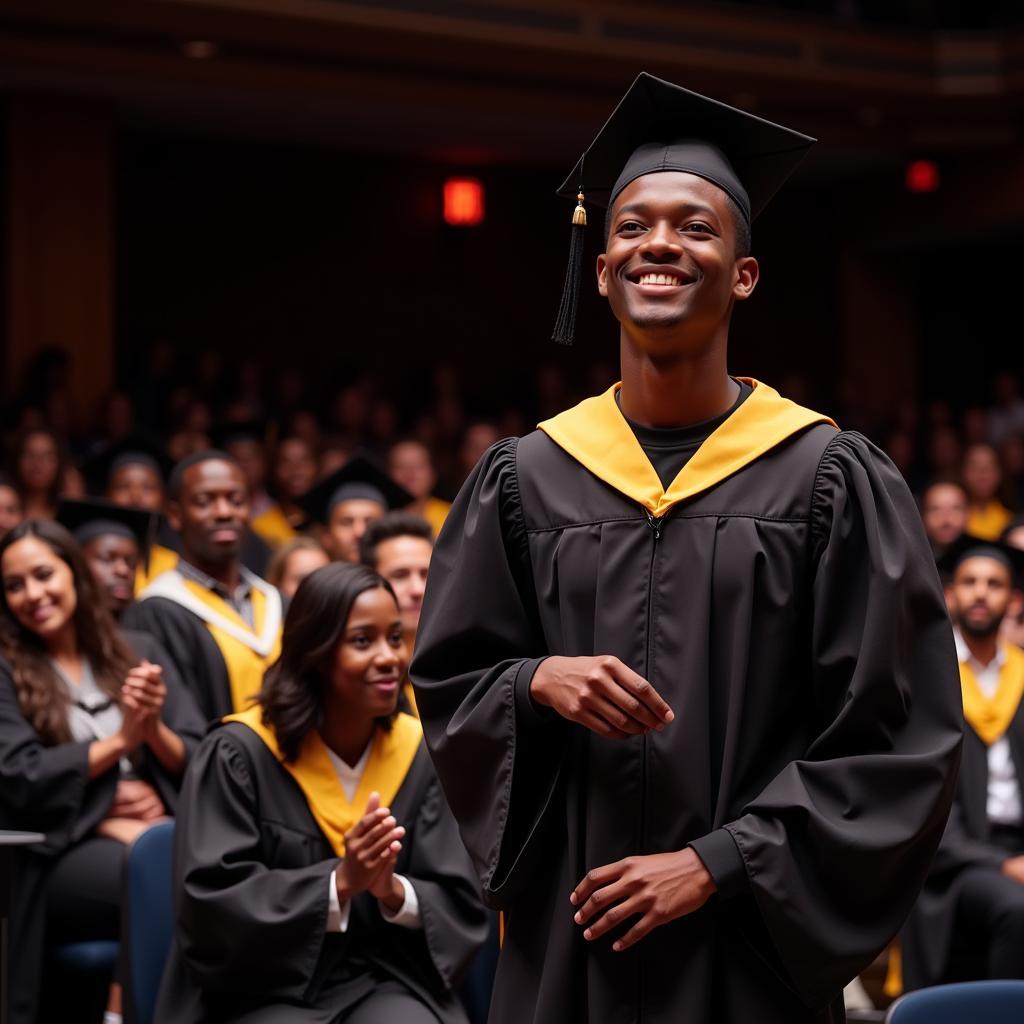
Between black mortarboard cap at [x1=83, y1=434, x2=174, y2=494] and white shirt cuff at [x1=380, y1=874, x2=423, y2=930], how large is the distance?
369 cm

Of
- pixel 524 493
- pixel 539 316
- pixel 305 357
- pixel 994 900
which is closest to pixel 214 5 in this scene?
pixel 305 357

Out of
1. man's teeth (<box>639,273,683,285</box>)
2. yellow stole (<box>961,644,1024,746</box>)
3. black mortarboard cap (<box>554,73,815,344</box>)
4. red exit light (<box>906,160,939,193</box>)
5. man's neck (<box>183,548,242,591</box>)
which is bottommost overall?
yellow stole (<box>961,644,1024,746</box>)

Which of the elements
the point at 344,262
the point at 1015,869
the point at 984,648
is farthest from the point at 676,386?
the point at 344,262

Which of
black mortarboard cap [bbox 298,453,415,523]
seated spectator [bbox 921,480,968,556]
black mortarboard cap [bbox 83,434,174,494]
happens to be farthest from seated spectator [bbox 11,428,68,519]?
seated spectator [bbox 921,480,968,556]

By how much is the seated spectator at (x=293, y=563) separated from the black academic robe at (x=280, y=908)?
1779 millimetres

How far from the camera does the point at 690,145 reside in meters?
2.27

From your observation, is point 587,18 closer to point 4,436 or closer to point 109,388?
point 109,388

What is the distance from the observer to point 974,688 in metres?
5.32

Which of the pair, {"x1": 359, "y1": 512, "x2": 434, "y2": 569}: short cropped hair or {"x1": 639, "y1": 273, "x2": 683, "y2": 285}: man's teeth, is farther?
{"x1": 359, "y1": 512, "x2": 434, "y2": 569}: short cropped hair

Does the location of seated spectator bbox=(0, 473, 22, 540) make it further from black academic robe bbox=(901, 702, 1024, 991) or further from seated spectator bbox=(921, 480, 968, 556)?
seated spectator bbox=(921, 480, 968, 556)

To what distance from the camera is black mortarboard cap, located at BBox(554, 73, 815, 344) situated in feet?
7.38

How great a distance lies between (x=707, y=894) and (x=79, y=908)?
2766 mm

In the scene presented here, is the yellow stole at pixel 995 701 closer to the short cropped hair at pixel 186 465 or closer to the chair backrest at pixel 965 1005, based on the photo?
the chair backrest at pixel 965 1005

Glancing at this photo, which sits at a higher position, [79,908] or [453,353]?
[453,353]
